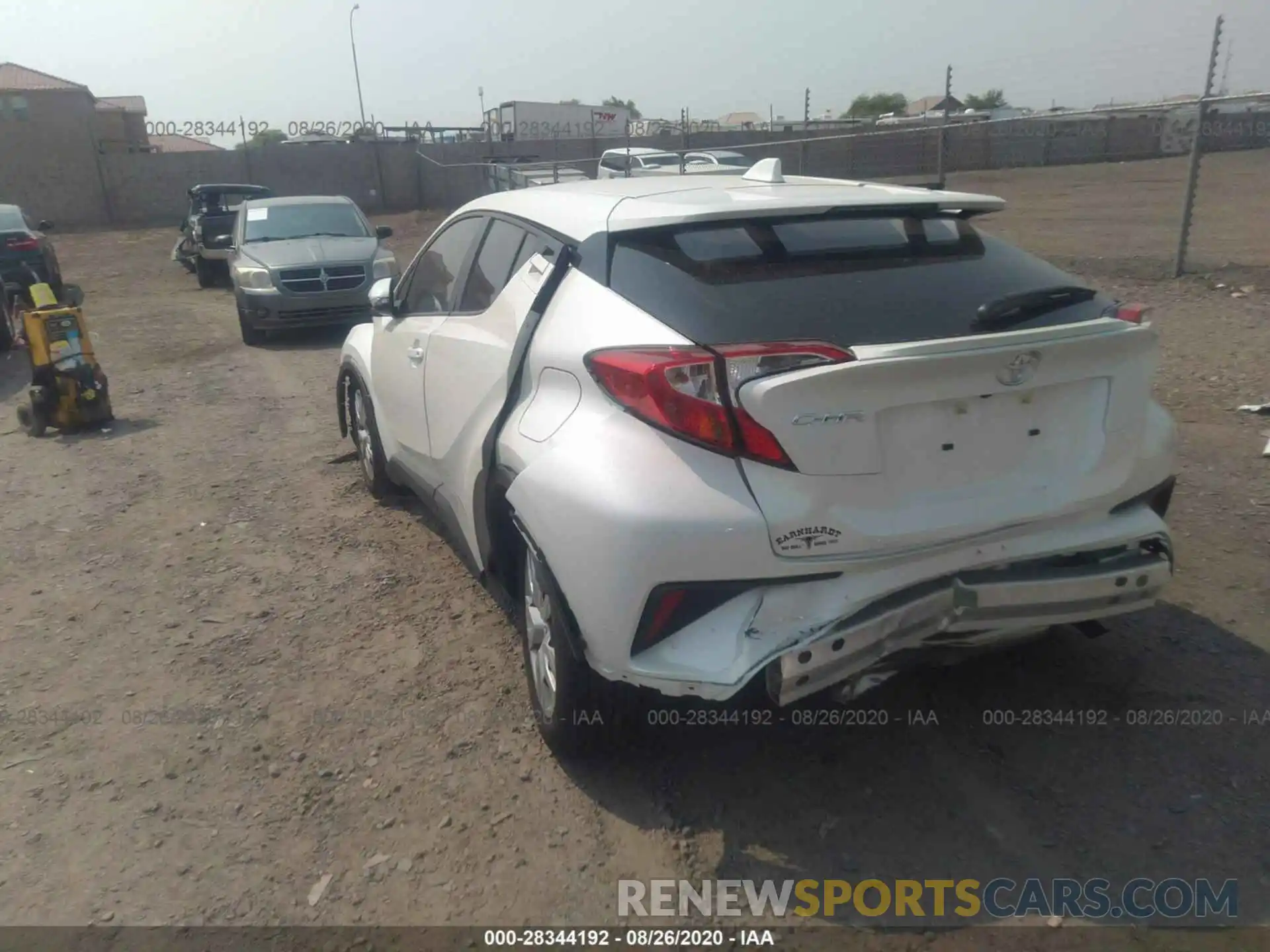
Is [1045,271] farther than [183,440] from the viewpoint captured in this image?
No

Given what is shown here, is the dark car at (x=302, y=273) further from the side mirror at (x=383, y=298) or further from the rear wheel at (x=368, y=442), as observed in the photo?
the side mirror at (x=383, y=298)

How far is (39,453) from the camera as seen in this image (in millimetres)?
7344

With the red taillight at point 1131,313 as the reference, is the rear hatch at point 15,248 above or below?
below

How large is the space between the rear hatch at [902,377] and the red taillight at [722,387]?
0.03 metres

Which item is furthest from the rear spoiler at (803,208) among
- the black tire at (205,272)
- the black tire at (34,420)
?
the black tire at (205,272)

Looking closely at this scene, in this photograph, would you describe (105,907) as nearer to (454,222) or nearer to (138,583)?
(138,583)

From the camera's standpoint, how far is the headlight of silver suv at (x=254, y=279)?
11.3m

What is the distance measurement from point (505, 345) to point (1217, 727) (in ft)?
8.65

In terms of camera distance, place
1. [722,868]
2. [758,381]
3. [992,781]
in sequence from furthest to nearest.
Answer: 1. [992,781]
2. [722,868]
3. [758,381]

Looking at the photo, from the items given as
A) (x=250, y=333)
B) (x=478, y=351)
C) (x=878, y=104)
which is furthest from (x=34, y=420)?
(x=878, y=104)

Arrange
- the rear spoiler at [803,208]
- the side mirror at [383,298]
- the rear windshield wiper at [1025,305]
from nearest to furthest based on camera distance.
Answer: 1. the rear windshield wiper at [1025,305]
2. the rear spoiler at [803,208]
3. the side mirror at [383,298]

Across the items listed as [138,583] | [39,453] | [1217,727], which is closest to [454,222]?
[138,583]

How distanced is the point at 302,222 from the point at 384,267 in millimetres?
1757

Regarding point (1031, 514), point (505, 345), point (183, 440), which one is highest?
point (505, 345)
